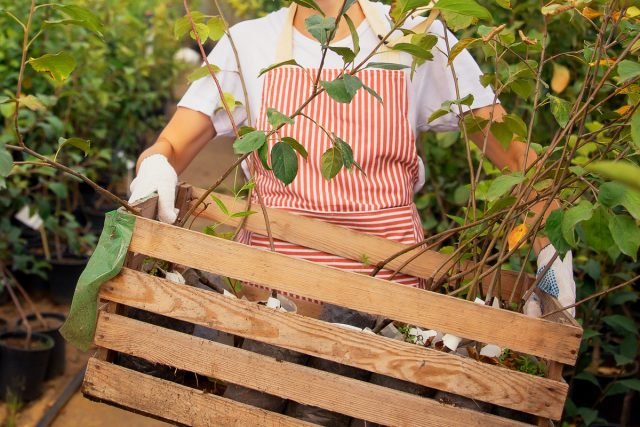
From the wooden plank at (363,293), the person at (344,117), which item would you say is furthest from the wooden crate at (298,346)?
the person at (344,117)

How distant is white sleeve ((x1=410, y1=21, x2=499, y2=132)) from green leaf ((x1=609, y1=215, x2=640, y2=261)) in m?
0.78

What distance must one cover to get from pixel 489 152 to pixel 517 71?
1.22 feet

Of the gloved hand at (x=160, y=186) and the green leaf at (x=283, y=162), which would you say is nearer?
the green leaf at (x=283, y=162)

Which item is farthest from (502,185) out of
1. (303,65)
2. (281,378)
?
(303,65)

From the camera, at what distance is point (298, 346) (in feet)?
4.33

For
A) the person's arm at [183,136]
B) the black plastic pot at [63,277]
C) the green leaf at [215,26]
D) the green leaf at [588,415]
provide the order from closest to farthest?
1. the green leaf at [215,26]
2. the person's arm at [183,136]
3. the green leaf at [588,415]
4. the black plastic pot at [63,277]

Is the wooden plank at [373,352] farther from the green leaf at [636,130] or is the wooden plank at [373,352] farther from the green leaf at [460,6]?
the green leaf at [460,6]

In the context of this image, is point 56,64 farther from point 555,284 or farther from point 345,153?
point 555,284

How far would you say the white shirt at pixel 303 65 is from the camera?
6.65ft

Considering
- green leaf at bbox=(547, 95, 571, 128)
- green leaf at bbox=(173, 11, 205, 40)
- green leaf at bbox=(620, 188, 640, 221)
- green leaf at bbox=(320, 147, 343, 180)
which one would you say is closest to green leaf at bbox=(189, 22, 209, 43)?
green leaf at bbox=(173, 11, 205, 40)

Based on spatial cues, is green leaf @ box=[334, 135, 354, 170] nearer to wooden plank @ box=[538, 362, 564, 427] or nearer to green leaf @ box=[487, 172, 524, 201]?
green leaf @ box=[487, 172, 524, 201]

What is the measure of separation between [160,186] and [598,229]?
813mm

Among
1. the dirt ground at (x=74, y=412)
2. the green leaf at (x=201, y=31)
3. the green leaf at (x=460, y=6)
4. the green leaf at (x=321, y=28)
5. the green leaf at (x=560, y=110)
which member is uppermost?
the green leaf at (x=460, y=6)

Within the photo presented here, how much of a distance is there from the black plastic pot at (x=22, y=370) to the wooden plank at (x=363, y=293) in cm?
220
